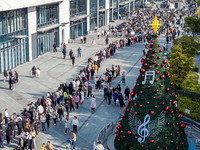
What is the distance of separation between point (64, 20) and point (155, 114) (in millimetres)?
34376

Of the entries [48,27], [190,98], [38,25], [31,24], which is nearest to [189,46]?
[190,98]

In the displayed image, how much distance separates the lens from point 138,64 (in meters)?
39.2

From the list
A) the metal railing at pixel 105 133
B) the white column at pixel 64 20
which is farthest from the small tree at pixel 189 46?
the white column at pixel 64 20

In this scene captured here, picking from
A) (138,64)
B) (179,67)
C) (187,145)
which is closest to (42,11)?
(138,64)

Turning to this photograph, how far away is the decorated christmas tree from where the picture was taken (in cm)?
1672

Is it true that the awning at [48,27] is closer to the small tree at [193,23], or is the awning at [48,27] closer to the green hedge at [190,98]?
the small tree at [193,23]

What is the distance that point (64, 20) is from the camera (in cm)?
4900

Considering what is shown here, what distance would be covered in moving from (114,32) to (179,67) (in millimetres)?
30591

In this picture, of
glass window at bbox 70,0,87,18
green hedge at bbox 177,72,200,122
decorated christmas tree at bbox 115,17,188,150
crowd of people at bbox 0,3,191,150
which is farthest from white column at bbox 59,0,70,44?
decorated christmas tree at bbox 115,17,188,150

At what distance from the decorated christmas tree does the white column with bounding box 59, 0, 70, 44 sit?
1229 inches

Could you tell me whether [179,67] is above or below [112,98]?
above

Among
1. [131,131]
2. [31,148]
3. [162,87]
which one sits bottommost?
[31,148]

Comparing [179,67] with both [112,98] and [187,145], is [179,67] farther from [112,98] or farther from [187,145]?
[187,145]

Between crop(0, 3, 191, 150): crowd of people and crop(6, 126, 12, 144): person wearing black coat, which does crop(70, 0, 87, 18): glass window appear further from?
crop(6, 126, 12, 144): person wearing black coat
